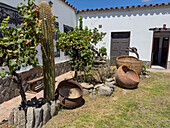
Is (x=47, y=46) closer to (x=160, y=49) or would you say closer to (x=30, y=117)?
(x=30, y=117)

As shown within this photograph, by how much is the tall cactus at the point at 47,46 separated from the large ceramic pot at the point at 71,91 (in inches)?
14.8

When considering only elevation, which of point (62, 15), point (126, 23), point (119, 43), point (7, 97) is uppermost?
point (62, 15)

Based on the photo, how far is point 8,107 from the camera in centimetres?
329

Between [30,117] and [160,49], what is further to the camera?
[160,49]

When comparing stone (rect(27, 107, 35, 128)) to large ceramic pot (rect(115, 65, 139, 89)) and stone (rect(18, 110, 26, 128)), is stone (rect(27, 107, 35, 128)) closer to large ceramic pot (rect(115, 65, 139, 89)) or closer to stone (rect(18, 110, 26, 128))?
stone (rect(18, 110, 26, 128))

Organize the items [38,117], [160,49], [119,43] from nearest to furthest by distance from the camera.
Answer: [38,117]
[119,43]
[160,49]

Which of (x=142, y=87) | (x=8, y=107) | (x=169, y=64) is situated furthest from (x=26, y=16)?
(x=169, y=64)

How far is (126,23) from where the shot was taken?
26.6 feet

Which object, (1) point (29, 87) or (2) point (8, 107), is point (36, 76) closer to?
(1) point (29, 87)

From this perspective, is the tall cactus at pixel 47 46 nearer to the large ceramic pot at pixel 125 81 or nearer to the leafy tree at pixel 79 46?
the leafy tree at pixel 79 46

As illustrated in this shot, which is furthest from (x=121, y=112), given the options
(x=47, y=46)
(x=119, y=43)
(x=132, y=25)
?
(x=132, y=25)

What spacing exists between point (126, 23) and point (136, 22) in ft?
2.06

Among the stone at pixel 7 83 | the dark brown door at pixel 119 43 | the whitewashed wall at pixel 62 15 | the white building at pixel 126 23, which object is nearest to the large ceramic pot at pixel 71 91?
the stone at pixel 7 83

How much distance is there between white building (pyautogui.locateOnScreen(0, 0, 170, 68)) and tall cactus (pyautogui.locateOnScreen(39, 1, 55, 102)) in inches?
139
